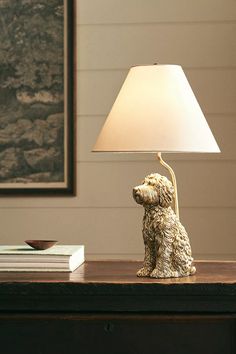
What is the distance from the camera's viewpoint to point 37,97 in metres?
3.07

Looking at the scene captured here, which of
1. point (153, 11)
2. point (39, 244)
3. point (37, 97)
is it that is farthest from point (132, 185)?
point (39, 244)

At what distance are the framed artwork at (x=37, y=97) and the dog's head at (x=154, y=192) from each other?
3.58ft

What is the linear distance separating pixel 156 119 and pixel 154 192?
0.60 feet

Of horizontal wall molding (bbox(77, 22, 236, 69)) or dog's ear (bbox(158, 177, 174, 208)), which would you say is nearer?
dog's ear (bbox(158, 177, 174, 208))

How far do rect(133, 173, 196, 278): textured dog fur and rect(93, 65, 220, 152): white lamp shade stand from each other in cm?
9

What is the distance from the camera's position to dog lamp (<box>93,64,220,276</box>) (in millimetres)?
2006

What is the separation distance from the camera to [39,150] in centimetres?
308

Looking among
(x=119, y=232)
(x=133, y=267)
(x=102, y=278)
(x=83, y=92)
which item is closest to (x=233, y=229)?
(x=119, y=232)

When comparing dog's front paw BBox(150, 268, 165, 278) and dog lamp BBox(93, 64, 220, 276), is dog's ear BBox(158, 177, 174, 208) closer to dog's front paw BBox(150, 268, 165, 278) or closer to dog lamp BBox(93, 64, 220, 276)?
dog lamp BBox(93, 64, 220, 276)

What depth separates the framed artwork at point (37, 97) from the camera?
10.0ft
